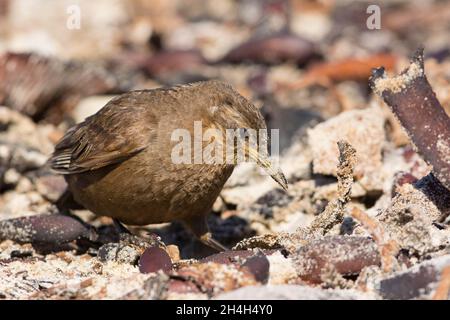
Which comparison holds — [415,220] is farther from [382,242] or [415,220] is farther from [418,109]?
[418,109]

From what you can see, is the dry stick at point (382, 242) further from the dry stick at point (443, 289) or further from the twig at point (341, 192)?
the twig at point (341, 192)

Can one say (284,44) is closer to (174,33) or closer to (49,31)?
(174,33)

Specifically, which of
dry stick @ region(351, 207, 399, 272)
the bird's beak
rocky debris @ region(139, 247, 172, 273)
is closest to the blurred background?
the bird's beak

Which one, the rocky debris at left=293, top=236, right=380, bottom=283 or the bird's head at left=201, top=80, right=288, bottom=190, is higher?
the bird's head at left=201, top=80, right=288, bottom=190

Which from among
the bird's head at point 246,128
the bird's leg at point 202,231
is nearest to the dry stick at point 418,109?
the bird's head at point 246,128

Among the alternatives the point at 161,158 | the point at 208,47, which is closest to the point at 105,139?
the point at 161,158

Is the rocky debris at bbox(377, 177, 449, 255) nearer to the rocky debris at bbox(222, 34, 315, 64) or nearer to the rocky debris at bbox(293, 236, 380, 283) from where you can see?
the rocky debris at bbox(293, 236, 380, 283)
